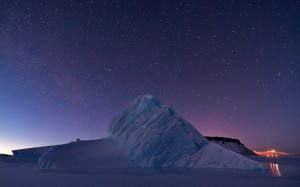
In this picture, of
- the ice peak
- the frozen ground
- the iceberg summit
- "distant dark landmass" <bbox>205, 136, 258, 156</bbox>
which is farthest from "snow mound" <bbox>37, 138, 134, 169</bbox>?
"distant dark landmass" <bbox>205, 136, 258, 156</bbox>

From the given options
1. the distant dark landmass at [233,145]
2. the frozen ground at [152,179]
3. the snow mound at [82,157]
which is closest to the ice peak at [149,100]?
the snow mound at [82,157]

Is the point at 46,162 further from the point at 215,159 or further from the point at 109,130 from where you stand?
the point at 215,159

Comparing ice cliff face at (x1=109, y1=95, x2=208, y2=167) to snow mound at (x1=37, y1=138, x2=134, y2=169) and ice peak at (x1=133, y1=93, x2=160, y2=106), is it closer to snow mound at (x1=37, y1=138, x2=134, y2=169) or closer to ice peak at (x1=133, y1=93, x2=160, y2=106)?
ice peak at (x1=133, y1=93, x2=160, y2=106)

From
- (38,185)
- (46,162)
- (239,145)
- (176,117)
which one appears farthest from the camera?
(239,145)

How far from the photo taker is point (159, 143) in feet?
70.2

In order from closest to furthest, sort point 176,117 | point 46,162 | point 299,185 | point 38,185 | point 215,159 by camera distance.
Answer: point 299,185
point 38,185
point 215,159
point 46,162
point 176,117

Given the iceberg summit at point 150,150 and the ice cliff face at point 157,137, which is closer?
the iceberg summit at point 150,150

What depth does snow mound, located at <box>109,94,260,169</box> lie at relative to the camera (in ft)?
62.5

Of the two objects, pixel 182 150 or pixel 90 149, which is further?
pixel 90 149

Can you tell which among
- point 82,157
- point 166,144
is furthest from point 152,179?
point 82,157

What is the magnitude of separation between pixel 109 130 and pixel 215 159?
35.4 ft

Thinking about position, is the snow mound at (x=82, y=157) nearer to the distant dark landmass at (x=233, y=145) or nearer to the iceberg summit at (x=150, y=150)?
the iceberg summit at (x=150, y=150)

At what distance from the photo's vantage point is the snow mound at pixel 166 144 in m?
19.0

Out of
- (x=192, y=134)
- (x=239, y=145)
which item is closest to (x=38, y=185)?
(x=192, y=134)
